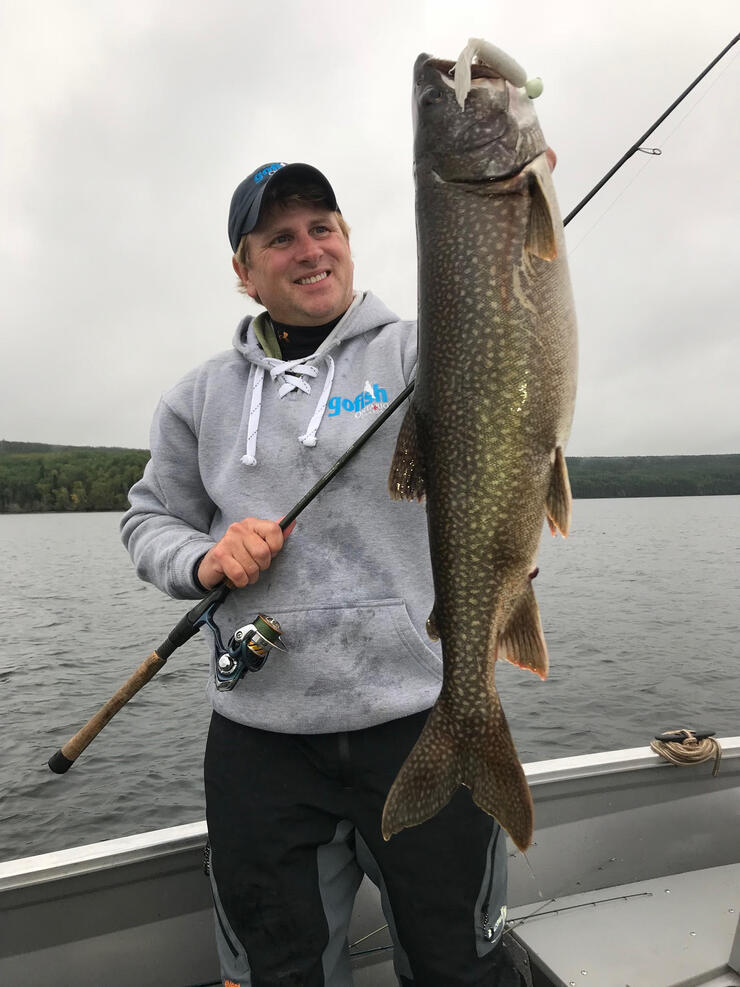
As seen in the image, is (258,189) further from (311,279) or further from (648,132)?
(648,132)

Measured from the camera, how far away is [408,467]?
2.33 m

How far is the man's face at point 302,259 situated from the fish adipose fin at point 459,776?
1.62 metres

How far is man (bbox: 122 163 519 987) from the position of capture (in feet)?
8.24

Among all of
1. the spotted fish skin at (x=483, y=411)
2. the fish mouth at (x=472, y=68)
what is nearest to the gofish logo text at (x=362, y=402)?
the spotted fish skin at (x=483, y=411)

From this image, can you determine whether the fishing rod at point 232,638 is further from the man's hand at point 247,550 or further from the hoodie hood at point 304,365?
the hoodie hood at point 304,365

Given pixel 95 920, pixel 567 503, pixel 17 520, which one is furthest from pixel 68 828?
pixel 17 520

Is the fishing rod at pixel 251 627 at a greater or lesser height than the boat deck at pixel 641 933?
greater

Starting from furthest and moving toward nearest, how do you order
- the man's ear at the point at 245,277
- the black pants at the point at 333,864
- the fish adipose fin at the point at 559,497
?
the man's ear at the point at 245,277, the black pants at the point at 333,864, the fish adipose fin at the point at 559,497

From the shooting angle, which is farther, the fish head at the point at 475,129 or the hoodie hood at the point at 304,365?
the hoodie hood at the point at 304,365

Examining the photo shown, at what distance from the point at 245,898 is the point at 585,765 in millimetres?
2222

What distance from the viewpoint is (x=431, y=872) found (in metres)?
2.44

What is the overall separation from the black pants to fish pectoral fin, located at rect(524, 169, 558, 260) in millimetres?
1601

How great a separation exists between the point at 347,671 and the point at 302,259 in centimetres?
156

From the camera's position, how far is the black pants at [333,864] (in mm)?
2445
